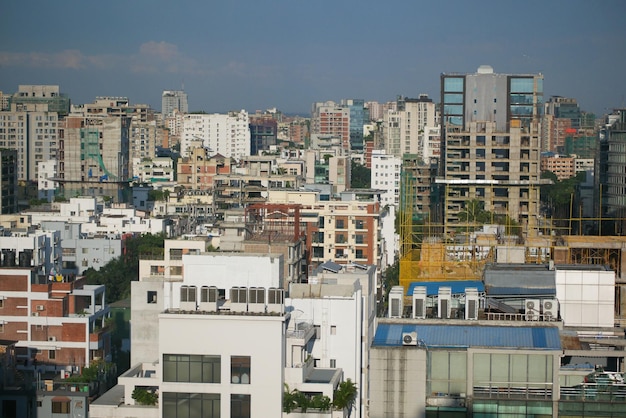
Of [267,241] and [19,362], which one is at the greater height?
[267,241]

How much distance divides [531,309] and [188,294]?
6.34 ft

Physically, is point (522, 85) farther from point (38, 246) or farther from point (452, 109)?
point (38, 246)

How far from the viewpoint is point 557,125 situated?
4962 centimetres

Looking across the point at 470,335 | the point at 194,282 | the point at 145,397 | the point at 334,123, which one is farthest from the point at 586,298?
the point at 334,123

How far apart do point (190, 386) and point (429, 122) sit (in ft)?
126

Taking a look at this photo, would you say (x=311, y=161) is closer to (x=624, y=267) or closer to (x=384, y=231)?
(x=384, y=231)

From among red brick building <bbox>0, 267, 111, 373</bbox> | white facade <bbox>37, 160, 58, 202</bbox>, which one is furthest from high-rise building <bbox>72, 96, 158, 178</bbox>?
red brick building <bbox>0, 267, 111, 373</bbox>

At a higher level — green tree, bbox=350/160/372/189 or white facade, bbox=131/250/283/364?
green tree, bbox=350/160/372/189

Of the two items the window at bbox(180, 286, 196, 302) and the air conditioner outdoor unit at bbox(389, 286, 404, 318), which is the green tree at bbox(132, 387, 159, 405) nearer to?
the window at bbox(180, 286, 196, 302)

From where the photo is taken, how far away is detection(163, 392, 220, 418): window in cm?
778

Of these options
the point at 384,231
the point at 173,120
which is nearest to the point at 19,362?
the point at 384,231

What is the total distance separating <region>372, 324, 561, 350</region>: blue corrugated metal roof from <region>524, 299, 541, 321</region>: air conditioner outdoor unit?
0.63 metres

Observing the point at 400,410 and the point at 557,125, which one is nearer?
the point at 400,410

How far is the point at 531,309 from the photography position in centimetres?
794
